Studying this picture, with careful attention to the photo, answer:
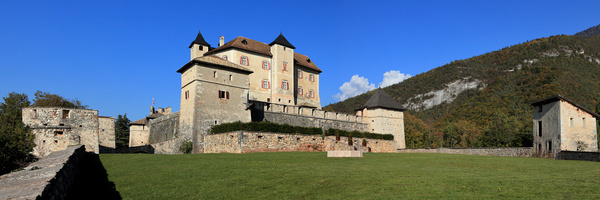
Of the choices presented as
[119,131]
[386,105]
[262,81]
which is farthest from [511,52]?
[119,131]

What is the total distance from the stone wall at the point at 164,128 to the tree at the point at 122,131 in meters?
18.2

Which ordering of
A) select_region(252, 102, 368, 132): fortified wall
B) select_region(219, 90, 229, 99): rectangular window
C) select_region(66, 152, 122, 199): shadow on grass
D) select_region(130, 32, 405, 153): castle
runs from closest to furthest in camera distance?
select_region(66, 152, 122, 199): shadow on grass → select_region(130, 32, 405, 153): castle → select_region(219, 90, 229, 99): rectangular window → select_region(252, 102, 368, 132): fortified wall

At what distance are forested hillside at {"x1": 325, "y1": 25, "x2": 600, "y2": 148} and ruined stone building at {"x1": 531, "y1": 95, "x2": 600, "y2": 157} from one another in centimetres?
1542

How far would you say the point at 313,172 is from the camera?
546 inches

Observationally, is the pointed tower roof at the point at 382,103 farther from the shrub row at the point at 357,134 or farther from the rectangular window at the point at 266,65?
the rectangular window at the point at 266,65

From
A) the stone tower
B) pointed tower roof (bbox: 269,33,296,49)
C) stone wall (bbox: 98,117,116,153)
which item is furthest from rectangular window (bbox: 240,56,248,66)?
stone wall (bbox: 98,117,116,153)

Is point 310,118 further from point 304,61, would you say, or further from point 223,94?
point 304,61

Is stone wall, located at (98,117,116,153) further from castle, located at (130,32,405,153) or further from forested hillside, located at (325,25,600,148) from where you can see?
forested hillside, located at (325,25,600,148)

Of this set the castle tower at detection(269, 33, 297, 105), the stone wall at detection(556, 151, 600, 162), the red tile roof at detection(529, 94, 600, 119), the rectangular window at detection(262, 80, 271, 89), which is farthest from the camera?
the castle tower at detection(269, 33, 297, 105)

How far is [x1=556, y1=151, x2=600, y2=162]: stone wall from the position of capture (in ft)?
70.9

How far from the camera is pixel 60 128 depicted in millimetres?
31719

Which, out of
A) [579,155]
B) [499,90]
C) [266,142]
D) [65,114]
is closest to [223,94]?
[266,142]

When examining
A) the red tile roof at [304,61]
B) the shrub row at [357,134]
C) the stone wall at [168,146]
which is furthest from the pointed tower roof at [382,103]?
the stone wall at [168,146]

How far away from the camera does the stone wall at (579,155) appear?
70.9 ft
